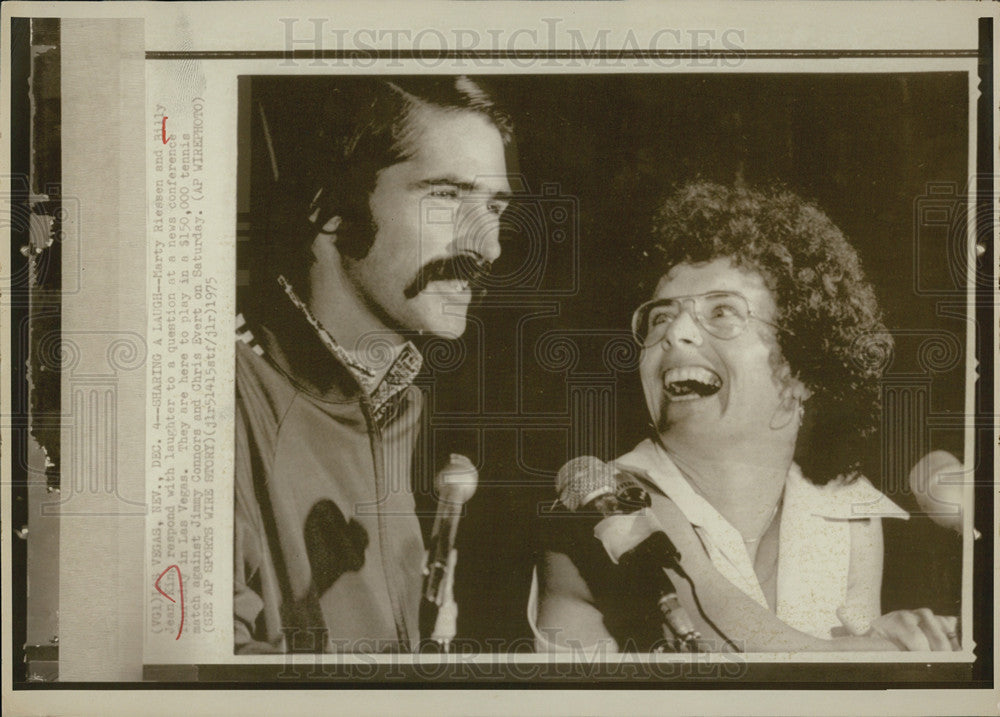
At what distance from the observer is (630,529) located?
3.36ft

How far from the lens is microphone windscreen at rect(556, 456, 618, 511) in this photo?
3.36ft

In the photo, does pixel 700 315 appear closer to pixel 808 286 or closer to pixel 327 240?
pixel 808 286

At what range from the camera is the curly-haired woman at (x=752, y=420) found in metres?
1.03

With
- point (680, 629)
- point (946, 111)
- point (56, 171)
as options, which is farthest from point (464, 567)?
point (946, 111)

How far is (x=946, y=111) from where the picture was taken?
1.04m

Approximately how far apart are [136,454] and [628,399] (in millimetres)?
631

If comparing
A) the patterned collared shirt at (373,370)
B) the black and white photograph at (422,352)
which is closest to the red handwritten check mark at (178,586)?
the black and white photograph at (422,352)

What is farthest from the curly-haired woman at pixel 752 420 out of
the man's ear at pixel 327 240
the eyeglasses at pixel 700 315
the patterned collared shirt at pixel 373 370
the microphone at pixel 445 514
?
the man's ear at pixel 327 240

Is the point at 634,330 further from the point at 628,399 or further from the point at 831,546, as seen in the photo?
the point at 831,546

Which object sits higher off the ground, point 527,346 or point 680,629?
point 527,346

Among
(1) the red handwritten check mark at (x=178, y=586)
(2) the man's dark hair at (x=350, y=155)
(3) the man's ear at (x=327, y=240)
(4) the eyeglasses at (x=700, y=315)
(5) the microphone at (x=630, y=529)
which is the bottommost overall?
(1) the red handwritten check mark at (x=178, y=586)

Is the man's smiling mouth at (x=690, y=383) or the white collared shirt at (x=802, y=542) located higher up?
the man's smiling mouth at (x=690, y=383)

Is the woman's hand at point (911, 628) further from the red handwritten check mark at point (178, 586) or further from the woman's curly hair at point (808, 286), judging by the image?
the red handwritten check mark at point (178, 586)

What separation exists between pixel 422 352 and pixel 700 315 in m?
0.36
